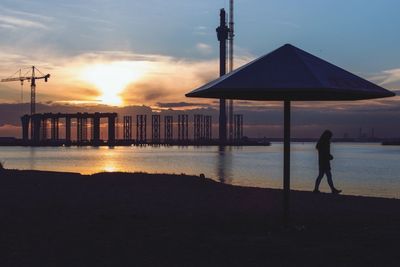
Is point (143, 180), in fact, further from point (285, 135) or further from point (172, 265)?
point (172, 265)

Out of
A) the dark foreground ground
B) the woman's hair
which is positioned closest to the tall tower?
the woman's hair

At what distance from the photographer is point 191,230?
8992 millimetres

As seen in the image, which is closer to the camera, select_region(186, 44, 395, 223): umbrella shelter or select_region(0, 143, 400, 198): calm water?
select_region(186, 44, 395, 223): umbrella shelter

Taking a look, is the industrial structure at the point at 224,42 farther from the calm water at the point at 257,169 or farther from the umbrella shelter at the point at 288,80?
the umbrella shelter at the point at 288,80

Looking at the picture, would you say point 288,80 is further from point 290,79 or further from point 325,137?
point 325,137

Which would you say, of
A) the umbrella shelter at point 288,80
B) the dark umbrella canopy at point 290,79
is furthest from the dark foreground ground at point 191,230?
the dark umbrella canopy at point 290,79

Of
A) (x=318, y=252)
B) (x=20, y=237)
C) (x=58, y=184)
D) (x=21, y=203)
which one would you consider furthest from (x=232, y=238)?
(x=58, y=184)

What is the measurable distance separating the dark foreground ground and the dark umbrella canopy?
2069mm

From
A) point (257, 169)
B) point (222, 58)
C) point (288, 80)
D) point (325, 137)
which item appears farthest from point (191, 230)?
point (222, 58)

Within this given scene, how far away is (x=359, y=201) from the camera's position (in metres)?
13.9

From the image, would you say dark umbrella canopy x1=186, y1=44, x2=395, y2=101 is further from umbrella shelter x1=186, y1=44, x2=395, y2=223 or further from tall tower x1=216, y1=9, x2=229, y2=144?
tall tower x1=216, y1=9, x2=229, y2=144

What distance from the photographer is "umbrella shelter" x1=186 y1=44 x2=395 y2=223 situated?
774 cm

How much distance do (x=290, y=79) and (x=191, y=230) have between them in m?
2.81

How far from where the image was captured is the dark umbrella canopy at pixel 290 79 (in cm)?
773
